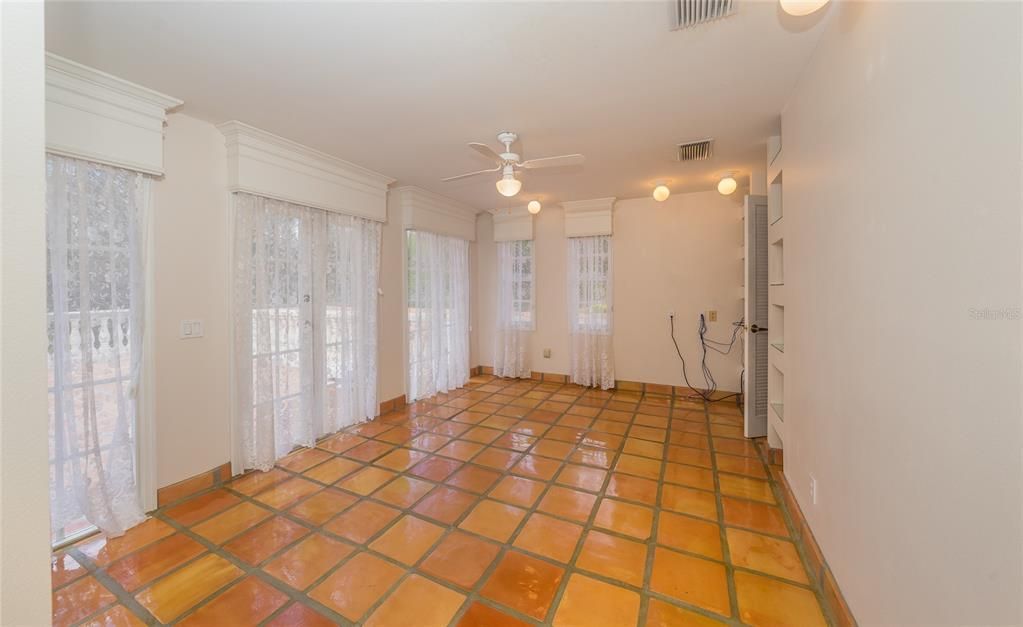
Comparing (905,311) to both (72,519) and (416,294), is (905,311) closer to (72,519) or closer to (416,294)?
(72,519)

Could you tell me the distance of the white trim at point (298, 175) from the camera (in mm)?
2791

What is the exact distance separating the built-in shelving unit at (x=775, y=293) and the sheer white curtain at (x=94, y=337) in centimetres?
426

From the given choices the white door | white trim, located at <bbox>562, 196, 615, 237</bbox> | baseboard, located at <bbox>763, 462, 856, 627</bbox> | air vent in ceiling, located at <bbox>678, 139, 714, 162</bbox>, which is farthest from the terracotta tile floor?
white trim, located at <bbox>562, 196, 615, 237</bbox>

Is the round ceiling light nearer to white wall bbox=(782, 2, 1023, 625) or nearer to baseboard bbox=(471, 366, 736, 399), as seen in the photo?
white wall bbox=(782, 2, 1023, 625)

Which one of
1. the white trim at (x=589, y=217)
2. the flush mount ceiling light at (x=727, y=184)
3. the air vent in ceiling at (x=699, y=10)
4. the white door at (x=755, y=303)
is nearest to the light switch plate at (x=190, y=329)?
the air vent in ceiling at (x=699, y=10)

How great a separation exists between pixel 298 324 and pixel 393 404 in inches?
61.4

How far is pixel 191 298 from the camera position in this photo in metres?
2.64

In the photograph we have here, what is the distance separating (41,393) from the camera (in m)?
0.85

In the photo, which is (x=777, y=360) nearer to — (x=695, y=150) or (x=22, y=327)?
(x=695, y=150)

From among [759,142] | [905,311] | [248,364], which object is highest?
[759,142]

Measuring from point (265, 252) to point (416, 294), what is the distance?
190 cm

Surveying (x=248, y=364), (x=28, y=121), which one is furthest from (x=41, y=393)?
(x=248, y=364)

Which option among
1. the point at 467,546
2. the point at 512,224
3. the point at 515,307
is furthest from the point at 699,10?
the point at 515,307

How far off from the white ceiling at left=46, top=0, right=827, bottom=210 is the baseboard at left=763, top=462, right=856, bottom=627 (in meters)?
2.54
